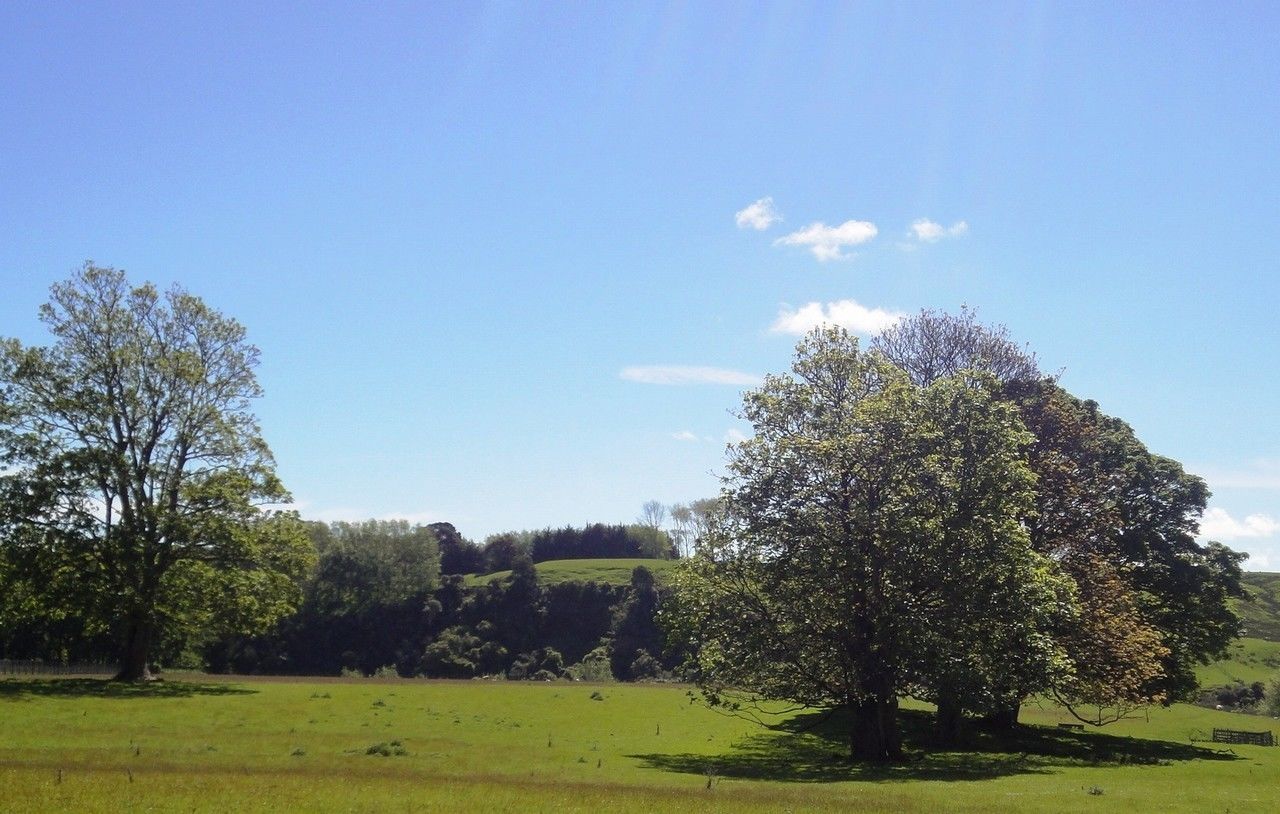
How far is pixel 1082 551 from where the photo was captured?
4528cm

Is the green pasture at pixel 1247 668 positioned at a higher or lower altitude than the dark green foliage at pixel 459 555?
lower

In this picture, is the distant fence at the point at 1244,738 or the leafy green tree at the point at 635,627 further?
the leafy green tree at the point at 635,627

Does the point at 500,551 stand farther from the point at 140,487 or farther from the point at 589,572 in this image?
the point at 140,487

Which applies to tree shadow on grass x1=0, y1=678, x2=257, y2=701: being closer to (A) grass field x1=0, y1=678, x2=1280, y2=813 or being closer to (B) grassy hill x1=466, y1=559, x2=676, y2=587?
(A) grass field x1=0, y1=678, x2=1280, y2=813

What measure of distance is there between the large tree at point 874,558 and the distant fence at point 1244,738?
90.1 ft

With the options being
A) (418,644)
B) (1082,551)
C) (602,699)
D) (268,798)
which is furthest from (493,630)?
(268,798)

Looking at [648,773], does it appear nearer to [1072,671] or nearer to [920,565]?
[920,565]

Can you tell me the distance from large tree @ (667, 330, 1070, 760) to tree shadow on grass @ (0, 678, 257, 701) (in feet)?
97.2

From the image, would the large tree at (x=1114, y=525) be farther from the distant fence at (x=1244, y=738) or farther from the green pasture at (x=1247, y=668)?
the green pasture at (x=1247, y=668)

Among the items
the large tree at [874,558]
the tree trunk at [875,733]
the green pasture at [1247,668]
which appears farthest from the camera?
the green pasture at [1247,668]

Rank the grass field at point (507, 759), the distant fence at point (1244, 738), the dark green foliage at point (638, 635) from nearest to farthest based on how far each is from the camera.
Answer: the grass field at point (507, 759)
the distant fence at point (1244, 738)
the dark green foliage at point (638, 635)

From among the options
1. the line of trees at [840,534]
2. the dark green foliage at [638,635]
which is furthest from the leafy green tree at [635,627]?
the line of trees at [840,534]

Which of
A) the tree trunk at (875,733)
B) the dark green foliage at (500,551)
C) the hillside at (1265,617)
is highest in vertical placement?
the dark green foliage at (500,551)

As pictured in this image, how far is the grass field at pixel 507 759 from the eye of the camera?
21688mm
